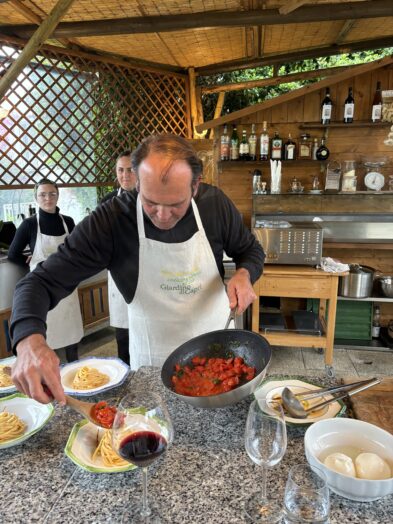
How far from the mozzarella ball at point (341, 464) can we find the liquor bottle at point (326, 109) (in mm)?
2999

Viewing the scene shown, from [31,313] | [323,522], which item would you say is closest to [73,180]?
[31,313]

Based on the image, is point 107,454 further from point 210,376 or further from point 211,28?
point 211,28

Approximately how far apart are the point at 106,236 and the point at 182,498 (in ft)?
2.79

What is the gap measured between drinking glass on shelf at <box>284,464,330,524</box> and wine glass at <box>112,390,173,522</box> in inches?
9.2

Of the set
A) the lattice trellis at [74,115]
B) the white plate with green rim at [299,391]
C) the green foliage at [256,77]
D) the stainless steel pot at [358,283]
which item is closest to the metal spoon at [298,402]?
the white plate with green rim at [299,391]

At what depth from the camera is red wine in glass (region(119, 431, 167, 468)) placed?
683mm

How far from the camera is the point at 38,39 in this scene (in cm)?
271

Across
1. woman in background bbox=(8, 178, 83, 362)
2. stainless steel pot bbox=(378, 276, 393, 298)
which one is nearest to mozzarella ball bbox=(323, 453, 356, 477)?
woman in background bbox=(8, 178, 83, 362)

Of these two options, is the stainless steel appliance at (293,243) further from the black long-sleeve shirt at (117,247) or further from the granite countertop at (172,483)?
the granite countertop at (172,483)

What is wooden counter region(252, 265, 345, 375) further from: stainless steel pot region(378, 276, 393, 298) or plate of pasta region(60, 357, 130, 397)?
plate of pasta region(60, 357, 130, 397)

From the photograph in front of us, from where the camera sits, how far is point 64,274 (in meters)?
1.23

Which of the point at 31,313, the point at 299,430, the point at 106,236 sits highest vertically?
the point at 106,236

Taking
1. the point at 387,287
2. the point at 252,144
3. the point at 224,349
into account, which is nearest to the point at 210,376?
the point at 224,349

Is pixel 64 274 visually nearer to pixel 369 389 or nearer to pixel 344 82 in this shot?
pixel 369 389
